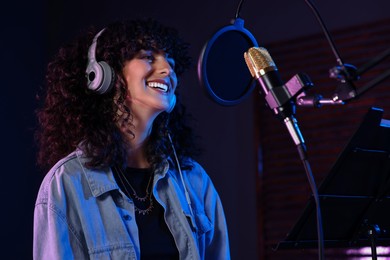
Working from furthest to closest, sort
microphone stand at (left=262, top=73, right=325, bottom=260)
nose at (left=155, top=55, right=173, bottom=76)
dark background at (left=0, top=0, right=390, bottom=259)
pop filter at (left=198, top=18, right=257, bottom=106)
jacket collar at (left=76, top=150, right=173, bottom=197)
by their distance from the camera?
dark background at (left=0, top=0, right=390, bottom=259)
nose at (left=155, top=55, right=173, bottom=76)
jacket collar at (left=76, top=150, right=173, bottom=197)
pop filter at (left=198, top=18, right=257, bottom=106)
microphone stand at (left=262, top=73, right=325, bottom=260)

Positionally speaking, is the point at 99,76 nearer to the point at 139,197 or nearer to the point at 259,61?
the point at 139,197

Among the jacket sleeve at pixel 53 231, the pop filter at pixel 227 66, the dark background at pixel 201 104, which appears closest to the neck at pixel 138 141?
the jacket sleeve at pixel 53 231

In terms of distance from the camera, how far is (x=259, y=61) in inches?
59.1

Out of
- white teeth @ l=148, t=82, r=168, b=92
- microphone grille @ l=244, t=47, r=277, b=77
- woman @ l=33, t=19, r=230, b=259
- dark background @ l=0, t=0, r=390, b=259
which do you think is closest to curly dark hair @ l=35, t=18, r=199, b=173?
woman @ l=33, t=19, r=230, b=259

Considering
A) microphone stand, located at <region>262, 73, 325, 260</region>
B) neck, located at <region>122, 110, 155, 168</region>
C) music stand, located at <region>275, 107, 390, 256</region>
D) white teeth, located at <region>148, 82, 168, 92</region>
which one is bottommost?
music stand, located at <region>275, 107, 390, 256</region>

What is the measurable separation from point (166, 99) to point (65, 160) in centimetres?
43

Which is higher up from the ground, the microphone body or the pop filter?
the pop filter

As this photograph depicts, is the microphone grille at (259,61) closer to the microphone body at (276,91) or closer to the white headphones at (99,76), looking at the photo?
the microphone body at (276,91)

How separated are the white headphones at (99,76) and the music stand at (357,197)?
0.88m

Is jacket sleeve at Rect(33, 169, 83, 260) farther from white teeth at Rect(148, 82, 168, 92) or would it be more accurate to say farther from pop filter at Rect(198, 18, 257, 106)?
pop filter at Rect(198, 18, 257, 106)

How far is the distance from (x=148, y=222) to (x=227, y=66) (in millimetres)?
766

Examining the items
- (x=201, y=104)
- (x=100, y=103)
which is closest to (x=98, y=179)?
(x=100, y=103)

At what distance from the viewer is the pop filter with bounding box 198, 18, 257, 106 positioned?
173cm

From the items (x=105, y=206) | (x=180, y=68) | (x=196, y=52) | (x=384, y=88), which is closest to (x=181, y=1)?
(x=196, y=52)
